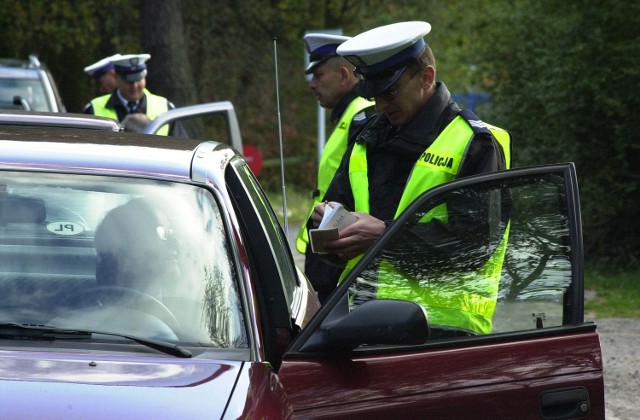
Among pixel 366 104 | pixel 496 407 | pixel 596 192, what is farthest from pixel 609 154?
pixel 496 407

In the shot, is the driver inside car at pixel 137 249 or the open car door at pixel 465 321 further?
the driver inside car at pixel 137 249

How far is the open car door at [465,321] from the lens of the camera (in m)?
3.45

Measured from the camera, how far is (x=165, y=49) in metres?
16.4

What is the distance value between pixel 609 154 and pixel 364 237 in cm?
843

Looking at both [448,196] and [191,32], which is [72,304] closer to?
[448,196]

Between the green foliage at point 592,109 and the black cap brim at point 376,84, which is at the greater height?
the black cap brim at point 376,84

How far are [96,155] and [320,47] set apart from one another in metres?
2.83

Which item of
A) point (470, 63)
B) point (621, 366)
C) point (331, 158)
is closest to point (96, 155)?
point (331, 158)

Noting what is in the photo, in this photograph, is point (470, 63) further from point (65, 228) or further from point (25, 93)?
point (65, 228)

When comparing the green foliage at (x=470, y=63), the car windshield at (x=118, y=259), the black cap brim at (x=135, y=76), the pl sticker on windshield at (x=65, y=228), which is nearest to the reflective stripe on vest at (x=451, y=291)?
the car windshield at (x=118, y=259)

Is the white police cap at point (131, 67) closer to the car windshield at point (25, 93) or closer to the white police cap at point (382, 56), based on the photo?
the car windshield at point (25, 93)

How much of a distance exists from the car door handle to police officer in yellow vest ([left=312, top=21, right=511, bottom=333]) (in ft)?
3.21

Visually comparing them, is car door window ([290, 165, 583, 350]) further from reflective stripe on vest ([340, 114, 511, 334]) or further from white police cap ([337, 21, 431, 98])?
white police cap ([337, 21, 431, 98])

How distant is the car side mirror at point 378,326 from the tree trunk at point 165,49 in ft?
42.7
